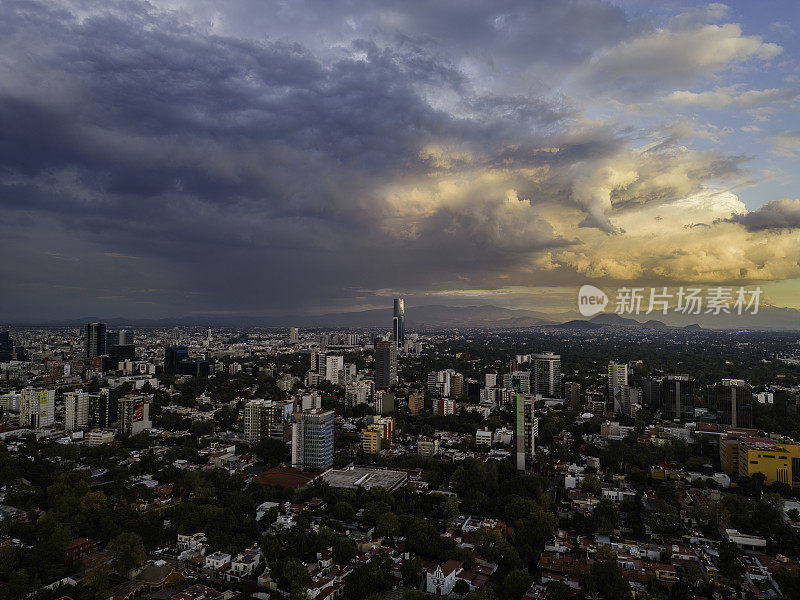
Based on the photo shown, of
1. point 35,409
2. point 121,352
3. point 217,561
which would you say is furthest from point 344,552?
point 121,352

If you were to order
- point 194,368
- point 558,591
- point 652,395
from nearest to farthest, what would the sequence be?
point 558,591, point 652,395, point 194,368

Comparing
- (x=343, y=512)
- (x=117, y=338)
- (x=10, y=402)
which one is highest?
(x=117, y=338)

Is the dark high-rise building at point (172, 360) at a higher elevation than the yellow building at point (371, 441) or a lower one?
higher

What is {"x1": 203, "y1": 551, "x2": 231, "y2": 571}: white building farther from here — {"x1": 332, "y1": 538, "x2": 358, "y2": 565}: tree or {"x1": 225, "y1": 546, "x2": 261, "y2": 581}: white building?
{"x1": 332, "y1": 538, "x2": 358, "y2": 565}: tree

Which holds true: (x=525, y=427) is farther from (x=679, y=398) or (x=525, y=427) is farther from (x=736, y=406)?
(x=679, y=398)

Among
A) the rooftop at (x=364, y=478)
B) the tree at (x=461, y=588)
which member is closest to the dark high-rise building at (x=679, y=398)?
the rooftop at (x=364, y=478)

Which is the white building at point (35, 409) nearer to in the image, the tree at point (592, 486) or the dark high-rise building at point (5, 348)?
the tree at point (592, 486)

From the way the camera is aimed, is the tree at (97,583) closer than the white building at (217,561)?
Yes
